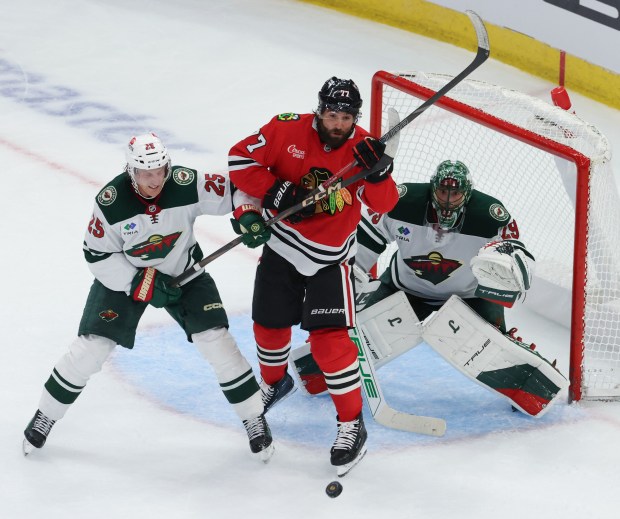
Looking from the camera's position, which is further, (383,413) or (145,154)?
(383,413)

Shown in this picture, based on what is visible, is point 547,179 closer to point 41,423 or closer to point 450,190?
point 450,190

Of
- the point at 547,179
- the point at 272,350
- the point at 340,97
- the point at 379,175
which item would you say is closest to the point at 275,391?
the point at 272,350

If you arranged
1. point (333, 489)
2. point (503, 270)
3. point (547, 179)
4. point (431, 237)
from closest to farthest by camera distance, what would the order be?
point (333, 489) → point (503, 270) → point (431, 237) → point (547, 179)

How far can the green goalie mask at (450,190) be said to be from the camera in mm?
3646

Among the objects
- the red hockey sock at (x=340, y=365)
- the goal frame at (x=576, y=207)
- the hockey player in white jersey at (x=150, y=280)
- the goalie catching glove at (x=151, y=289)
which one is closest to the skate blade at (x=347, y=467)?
the red hockey sock at (x=340, y=365)

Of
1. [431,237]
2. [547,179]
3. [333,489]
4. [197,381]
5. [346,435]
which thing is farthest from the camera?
[547,179]

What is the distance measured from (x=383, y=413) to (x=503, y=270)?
57cm

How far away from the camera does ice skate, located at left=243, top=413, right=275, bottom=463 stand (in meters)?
3.52

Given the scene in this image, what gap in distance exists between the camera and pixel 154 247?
345cm

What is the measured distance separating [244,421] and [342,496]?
0.37 metres

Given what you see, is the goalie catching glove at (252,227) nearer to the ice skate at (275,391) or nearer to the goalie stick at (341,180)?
the goalie stick at (341,180)

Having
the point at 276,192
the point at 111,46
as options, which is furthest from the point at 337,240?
the point at 111,46

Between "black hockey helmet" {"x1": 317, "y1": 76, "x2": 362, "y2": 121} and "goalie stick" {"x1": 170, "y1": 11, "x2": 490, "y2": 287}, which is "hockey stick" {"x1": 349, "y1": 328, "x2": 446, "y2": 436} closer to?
"goalie stick" {"x1": 170, "y1": 11, "x2": 490, "y2": 287}

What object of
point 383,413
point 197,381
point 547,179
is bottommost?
point 197,381
